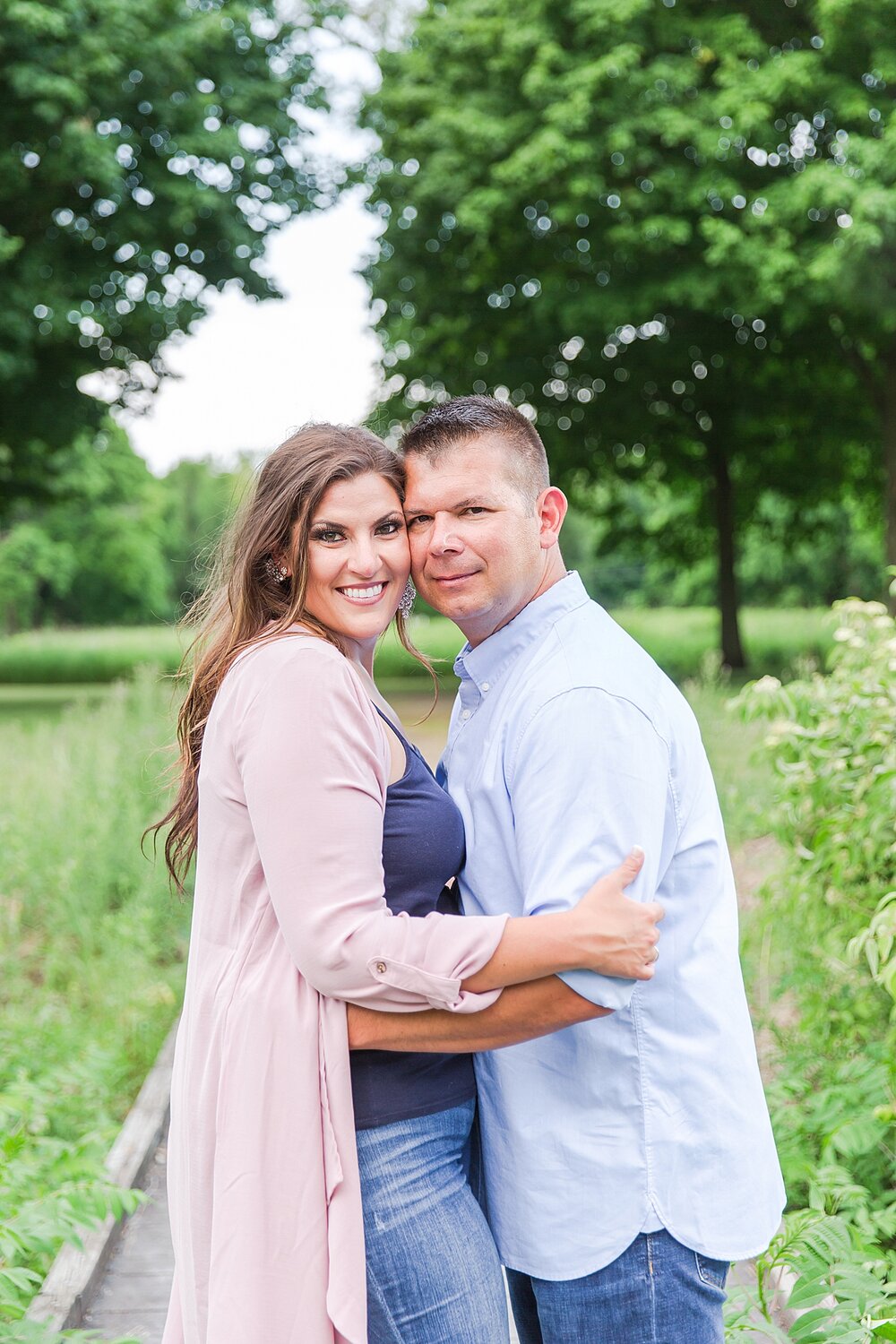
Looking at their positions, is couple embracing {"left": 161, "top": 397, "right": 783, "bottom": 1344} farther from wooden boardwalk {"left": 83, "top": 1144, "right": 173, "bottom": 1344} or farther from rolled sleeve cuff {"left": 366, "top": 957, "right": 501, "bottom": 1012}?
wooden boardwalk {"left": 83, "top": 1144, "right": 173, "bottom": 1344}

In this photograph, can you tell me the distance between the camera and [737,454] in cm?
2636

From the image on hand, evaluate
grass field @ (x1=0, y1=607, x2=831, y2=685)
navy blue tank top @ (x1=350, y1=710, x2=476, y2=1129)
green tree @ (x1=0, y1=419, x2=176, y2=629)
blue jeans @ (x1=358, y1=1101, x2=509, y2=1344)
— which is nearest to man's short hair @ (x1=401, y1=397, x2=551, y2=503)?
navy blue tank top @ (x1=350, y1=710, x2=476, y2=1129)

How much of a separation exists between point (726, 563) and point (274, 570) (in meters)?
24.1

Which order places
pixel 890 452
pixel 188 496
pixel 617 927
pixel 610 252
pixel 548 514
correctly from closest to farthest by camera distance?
1. pixel 617 927
2. pixel 548 514
3. pixel 610 252
4. pixel 890 452
5. pixel 188 496

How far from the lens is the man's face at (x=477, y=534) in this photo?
238 cm

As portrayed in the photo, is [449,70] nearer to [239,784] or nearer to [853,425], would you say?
[853,425]

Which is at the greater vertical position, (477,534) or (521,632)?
(477,534)

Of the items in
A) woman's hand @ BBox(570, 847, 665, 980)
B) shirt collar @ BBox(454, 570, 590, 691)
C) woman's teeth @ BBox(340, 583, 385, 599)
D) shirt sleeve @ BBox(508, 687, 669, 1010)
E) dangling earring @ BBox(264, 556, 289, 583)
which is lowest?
woman's hand @ BBox(570, 847, 665, 980)

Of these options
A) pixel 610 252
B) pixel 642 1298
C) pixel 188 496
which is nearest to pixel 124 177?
pixel 610 252

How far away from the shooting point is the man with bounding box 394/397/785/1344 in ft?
6.52

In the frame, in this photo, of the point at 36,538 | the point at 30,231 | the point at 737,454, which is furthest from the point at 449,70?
the point at 36,538

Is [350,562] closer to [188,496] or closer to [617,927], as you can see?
[617,927]

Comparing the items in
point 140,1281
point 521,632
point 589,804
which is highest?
point 521,632

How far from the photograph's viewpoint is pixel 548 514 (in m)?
2.48
